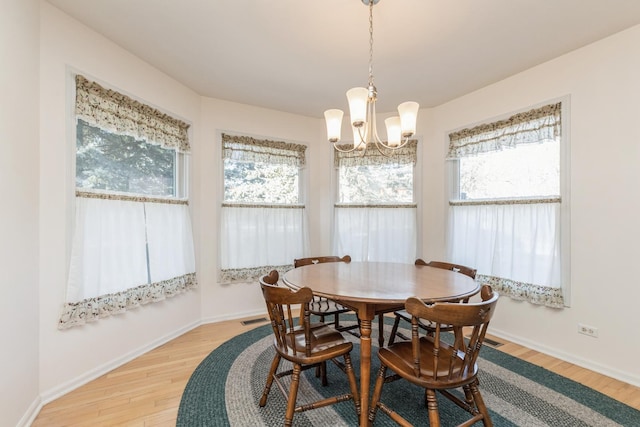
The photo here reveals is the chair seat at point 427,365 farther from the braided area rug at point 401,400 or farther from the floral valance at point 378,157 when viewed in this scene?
the floral valance at point 378,157

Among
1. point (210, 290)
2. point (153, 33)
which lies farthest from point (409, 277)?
point (153, 33)

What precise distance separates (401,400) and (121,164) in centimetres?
284

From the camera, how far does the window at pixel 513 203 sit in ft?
8.62

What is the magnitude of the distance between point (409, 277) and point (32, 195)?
2495 millimetres

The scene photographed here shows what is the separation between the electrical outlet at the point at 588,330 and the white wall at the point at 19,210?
12.8ft

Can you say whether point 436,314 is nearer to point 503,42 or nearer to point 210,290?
point 503,42

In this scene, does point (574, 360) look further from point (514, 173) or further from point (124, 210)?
point (124, 210)

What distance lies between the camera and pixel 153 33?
7.36 ft

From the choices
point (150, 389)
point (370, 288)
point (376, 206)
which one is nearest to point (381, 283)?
A: point (370, 288)

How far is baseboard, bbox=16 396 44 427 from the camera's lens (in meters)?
1.67

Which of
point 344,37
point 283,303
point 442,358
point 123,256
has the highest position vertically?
point 344,37

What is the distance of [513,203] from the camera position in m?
2.89

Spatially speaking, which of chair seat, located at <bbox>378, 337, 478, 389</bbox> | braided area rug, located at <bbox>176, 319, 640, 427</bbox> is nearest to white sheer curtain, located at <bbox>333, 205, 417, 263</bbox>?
braided area rug, located at <bbox>176, 319, 640, 427</bbox>

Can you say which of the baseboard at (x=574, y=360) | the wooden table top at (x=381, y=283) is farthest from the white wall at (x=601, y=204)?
the wooden table top at (x=381, y=283)
